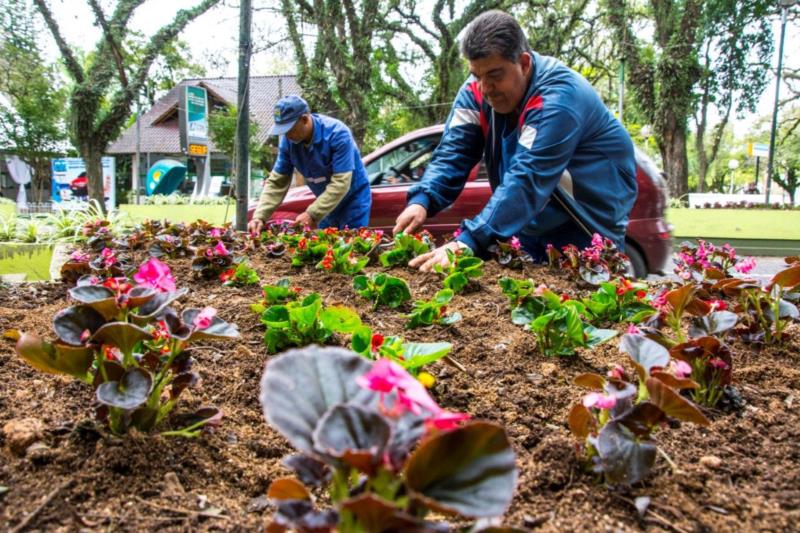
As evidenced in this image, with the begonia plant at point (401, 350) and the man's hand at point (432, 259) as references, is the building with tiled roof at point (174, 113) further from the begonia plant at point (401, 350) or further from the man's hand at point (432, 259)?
the begonia plant at point (401, 350)

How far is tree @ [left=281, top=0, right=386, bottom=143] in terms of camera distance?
16734 millimetres

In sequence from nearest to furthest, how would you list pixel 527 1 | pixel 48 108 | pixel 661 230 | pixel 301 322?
pixel 301 322, pixel 661 230, pixel 527 1, pixel 48 108

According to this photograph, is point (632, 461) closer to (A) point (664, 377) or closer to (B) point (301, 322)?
(A) point (664, 377)

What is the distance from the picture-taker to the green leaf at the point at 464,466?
485mm

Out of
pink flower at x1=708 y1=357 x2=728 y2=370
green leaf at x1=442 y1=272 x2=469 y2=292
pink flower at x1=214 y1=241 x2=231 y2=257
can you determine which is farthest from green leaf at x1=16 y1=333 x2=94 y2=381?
pink flower at x1=214 y1=241 x2=231 y2=257

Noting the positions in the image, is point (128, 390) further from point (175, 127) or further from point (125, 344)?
point (175, 127)

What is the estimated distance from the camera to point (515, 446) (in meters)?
1.08

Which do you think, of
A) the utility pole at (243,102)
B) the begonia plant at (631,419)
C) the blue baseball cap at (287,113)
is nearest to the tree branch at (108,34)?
the utility pole at (243,102)

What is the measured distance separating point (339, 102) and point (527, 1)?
716cm

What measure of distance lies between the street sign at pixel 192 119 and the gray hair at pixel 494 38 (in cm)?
859

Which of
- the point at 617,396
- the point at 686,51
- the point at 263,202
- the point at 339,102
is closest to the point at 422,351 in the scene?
the point at 617,396

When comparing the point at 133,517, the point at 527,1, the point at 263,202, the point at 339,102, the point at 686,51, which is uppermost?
the point at 527,1

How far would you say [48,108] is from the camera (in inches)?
1033

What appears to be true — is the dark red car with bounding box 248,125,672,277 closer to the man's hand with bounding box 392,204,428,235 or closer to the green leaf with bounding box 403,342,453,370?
the man's hand with bounding box 392,204,428,235
